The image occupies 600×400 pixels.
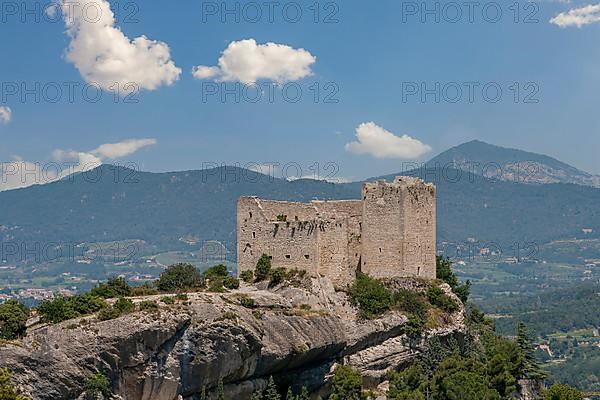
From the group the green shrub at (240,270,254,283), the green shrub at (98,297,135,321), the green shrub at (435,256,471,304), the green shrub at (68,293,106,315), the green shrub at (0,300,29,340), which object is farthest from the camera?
the green shrub at (435,256,471,304)

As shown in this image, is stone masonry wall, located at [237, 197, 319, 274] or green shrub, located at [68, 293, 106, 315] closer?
green shrub, located at [68, 293, 106, 315]

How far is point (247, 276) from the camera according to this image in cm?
6675

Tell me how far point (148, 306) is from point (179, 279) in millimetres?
9835

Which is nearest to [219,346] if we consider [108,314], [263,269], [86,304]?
[108,314]

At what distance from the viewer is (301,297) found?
62.0 meters

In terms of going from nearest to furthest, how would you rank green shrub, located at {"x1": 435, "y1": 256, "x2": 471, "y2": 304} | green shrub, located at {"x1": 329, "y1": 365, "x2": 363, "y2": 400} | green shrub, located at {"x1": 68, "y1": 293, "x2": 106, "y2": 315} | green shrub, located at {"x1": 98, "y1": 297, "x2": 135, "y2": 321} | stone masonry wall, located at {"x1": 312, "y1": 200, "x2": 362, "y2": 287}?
green shrub, located at {"x1": 98, "y1": 297, "x2": 135, "y2": 321}, green shrub, located at {"x1": 68, "y1": 293, "x2": 106, "y2": 315}, green shrub, located at {"x1": 329, "y1": 365, "x2": 363, "y2": 400}, stone masonry wall, located at {"x1": 312, "y1": 200, "x2": 362, "y2": 287}, green shrub, located at {"x1": 435, "y1": 256, "x2": 471, "y2": 304}

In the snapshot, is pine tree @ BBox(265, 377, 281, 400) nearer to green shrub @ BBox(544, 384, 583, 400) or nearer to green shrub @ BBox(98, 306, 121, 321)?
green shrub @ BBox(98, 306, 121, 321)

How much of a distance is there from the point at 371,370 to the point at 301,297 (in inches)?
341

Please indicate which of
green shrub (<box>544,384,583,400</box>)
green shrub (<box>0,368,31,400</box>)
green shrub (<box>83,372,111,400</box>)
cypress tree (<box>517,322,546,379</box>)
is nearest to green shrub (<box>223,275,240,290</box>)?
green shrub (<box>83,372,111,400</box>)

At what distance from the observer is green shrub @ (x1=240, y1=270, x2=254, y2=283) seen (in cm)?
6644

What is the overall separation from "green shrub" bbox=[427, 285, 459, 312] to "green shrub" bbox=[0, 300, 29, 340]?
3300 centimetres

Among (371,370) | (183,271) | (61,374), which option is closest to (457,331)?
(371,370)

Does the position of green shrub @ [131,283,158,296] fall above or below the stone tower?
below

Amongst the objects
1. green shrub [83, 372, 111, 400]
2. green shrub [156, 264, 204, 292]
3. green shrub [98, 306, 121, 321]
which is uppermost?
green shrub [156, 264, 204, 292]
